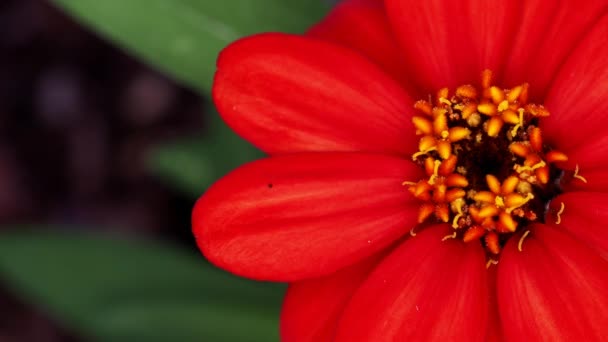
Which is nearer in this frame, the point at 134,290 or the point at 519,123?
the point at 519,123

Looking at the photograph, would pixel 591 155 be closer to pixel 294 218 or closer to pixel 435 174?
pixel 435 174

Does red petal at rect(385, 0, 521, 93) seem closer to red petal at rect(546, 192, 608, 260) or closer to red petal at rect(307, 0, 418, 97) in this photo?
red petal at rect(307, 0, 418, 97)

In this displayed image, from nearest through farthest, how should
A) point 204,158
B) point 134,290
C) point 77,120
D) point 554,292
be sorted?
point 554,292, point 134,290, point 204,158, point 77,120

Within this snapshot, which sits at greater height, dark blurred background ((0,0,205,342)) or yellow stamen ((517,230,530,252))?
yellow stamen ((517,230,530,252))

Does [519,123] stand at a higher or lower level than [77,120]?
higher

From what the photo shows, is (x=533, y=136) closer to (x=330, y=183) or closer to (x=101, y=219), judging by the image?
(x=330, y=183)

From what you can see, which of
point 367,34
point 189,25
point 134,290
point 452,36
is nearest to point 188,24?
point 189,25

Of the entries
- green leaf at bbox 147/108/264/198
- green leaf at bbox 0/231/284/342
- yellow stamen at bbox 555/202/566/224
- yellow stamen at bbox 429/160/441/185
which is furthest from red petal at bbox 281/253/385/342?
green leaf at bbox 147/108/264/198
